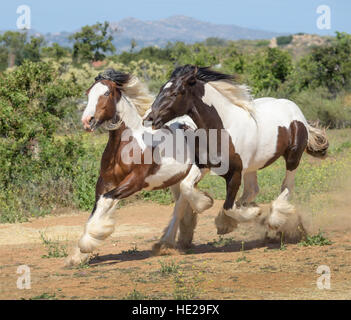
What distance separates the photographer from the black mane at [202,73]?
7332 millimetres

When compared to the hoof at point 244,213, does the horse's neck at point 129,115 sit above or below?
above

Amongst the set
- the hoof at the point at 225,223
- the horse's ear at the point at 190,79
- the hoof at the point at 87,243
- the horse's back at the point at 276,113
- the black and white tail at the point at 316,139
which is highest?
the horse's ear at the point at 190,79

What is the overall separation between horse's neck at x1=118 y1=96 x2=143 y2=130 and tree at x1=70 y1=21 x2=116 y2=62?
36.6 meters

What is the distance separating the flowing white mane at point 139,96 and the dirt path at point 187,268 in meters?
1.85

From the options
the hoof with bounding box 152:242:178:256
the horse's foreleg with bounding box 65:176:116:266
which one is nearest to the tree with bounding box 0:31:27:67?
the hoof with bounding box 152:242:178:256

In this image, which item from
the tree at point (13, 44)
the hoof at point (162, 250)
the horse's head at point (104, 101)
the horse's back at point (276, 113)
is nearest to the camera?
the horse's head at point (104, 101)

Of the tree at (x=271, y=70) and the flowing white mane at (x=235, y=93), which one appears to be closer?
the flowing white mane at (x=235, y=93)

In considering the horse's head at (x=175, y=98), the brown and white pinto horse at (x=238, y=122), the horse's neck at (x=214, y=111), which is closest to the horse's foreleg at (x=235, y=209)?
the brown and white pinto horse at (x=238, y=122)

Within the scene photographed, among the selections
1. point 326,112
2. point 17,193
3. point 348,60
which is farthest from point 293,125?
point 348,60

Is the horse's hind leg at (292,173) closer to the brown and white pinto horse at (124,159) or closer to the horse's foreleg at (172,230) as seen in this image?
the horse's foreleg at (172,230)

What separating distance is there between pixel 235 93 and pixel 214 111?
44 centimetres

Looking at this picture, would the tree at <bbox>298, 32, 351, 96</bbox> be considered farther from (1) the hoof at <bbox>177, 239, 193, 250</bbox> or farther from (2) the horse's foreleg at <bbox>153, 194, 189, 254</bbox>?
(2) the horse's foreleg at <bbox>153, 194, 189, 254</bbox>

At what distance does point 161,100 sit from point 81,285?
87.8 inches

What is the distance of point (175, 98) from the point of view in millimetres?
7172
